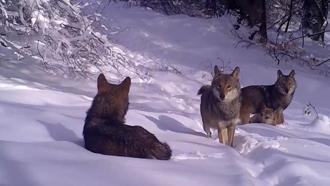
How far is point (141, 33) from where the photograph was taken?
16.2m

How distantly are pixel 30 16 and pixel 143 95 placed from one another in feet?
8.67

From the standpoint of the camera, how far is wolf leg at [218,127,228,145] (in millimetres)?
7282

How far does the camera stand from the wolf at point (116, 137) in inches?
194

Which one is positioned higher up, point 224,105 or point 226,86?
point 226,86

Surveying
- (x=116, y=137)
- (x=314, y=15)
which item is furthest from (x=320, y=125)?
(x=314, y=15)

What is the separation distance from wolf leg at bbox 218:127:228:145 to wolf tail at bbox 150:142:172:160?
2242 millimetres

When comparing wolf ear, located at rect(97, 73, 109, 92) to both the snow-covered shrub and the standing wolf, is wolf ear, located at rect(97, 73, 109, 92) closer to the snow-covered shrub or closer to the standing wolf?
the standing wolf

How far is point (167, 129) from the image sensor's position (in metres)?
7.23

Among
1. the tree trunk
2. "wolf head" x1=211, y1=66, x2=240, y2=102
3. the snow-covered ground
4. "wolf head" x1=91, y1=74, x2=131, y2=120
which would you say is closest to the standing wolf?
"wolf head" x1=211, y1=66, x2=240, y2=102

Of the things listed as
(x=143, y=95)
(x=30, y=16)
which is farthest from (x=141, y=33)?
(x=30, y=16)

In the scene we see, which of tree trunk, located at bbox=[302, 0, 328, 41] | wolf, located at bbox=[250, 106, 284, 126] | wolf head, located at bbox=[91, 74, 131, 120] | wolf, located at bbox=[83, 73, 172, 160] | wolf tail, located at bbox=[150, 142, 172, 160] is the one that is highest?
tree trunk, located at bbox=[302, 0, 328, 41]

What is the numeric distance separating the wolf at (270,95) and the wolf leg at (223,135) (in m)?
1.63

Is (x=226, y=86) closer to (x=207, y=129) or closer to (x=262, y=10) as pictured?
(x=207, y=129)

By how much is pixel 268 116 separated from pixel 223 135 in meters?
1.91
